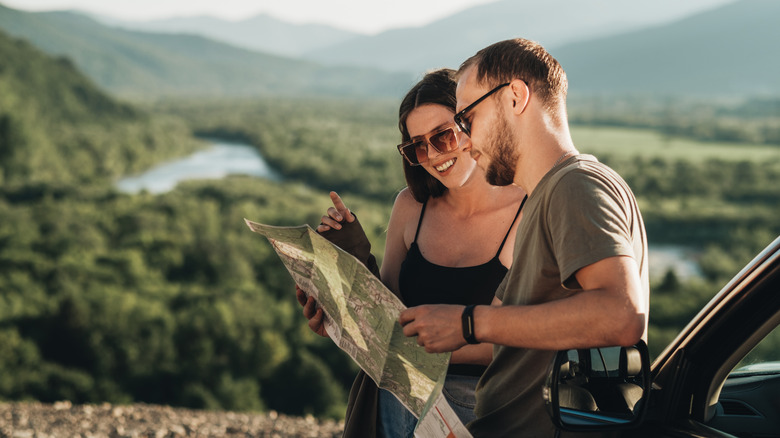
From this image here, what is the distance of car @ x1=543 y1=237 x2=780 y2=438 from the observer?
129 centimetres

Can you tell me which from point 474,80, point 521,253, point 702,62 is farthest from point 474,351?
point 702,62

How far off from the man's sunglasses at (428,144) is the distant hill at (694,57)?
14197cm

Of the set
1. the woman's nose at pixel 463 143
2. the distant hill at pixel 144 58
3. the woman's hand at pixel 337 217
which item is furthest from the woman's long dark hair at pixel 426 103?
the distant hill at pixel 144 58

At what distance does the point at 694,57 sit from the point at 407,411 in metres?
159

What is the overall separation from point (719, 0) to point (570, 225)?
8259 inches

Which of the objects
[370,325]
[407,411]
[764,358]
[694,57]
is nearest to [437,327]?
[370,325]

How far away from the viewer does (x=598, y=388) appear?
135 centimetres

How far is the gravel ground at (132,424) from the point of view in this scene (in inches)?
292

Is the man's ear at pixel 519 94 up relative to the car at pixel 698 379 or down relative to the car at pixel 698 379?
up

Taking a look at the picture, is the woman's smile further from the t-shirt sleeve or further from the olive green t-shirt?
the t-shirt sleeve

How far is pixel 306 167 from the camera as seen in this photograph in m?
76.4

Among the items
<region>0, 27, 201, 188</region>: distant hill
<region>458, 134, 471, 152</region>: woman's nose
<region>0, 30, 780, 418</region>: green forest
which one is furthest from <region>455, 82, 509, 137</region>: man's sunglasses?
<region>0, 27, 201, 188</region>: distant hill

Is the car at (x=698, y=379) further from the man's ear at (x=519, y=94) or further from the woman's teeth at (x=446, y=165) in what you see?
the woman's teeth at (x=446, y=165)

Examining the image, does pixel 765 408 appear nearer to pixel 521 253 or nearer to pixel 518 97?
pixel 521 253
